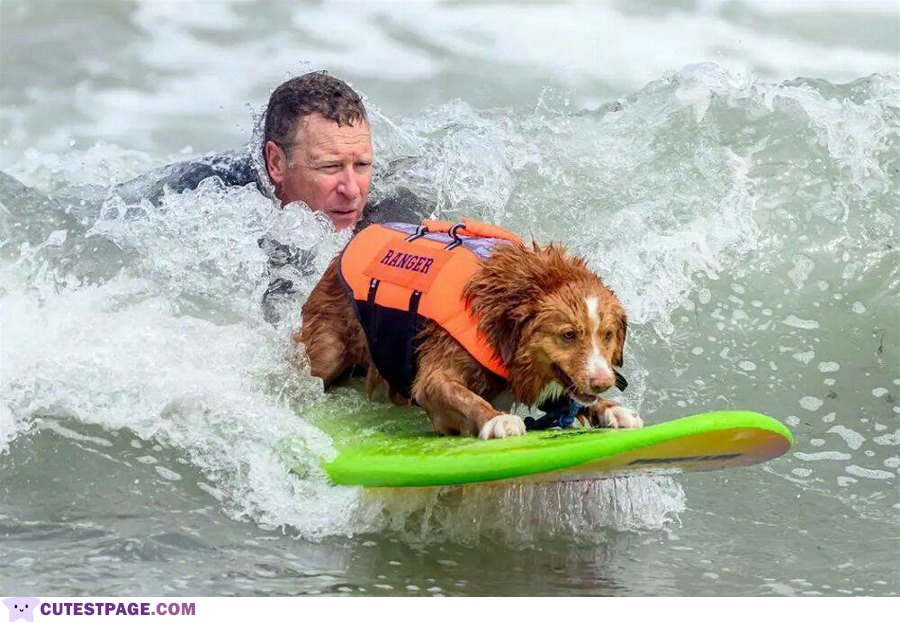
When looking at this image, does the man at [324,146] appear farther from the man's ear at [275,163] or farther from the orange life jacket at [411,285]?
the orange life jacket at [411,285]

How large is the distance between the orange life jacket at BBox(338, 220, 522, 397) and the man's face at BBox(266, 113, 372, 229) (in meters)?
1.13

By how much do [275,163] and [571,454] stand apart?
3.12 meters

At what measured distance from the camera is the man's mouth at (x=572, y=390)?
514 centimetres

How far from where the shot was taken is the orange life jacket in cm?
543

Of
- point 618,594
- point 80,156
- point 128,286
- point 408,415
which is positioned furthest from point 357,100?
point 80,156

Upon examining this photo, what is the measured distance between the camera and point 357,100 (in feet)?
23.6

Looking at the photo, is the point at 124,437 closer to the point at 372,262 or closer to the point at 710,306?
the point at 372,262

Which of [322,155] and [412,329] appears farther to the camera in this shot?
[322,155]

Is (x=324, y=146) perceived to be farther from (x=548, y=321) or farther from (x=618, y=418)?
(x=618, y=418)

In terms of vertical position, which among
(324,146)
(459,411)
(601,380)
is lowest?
(459,411)

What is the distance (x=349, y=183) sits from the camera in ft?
23.3
